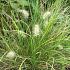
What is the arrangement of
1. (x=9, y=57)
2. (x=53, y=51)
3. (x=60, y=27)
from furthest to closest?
(x=60, y=27) → (x=53, y=51) → (x=9, y=57)

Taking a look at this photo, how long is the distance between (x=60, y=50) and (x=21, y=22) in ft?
1.39

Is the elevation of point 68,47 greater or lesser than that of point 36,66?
greater

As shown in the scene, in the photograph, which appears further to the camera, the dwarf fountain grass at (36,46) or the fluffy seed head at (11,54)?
the dwarf fountain grass at (36,46)

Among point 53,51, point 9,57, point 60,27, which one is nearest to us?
point 9,57

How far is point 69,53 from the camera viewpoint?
212 centimetres

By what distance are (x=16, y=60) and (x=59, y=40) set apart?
39 centimetres

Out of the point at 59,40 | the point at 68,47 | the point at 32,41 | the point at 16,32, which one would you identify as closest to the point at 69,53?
the point at 68,47

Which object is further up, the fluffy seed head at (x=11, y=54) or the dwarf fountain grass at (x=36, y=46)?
the dwarf fountain grass at (x=36, y=46)

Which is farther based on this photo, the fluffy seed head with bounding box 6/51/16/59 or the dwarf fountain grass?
the dwarf fountain grass

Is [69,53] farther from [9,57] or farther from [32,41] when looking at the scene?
[9,57]

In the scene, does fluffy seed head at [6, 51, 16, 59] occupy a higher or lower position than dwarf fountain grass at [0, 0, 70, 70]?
lower

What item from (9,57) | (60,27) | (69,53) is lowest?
(9,57)

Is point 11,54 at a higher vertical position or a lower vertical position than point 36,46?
lower

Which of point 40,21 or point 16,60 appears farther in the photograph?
point 40,21
